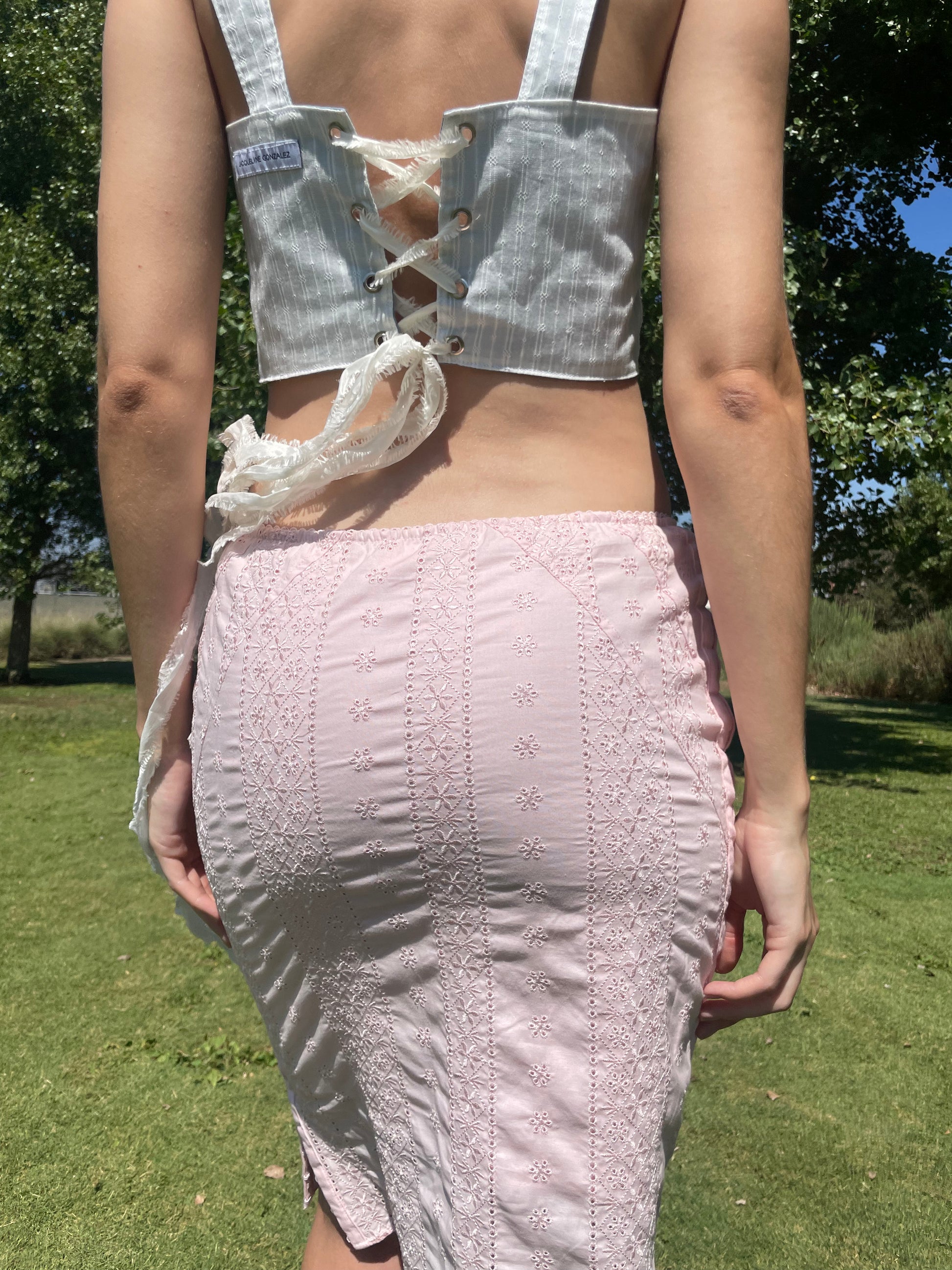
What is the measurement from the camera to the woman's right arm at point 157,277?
1.27 m

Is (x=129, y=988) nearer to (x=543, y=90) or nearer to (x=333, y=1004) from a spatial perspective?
(x=333, y=1004)

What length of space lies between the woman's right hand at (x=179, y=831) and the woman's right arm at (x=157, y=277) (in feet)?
0.78

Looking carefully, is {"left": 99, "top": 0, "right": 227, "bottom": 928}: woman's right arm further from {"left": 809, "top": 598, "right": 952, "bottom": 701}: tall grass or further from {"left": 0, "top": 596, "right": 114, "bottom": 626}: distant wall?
{"left": 0, "top": 596, "right": 114, "bottom": 626}: distant wall

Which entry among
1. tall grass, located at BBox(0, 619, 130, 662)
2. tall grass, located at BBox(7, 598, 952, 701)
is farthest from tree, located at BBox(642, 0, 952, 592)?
tall grass, located at BBox(0, 619, 130, 662)

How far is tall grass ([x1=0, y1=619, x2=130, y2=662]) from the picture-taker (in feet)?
82.8

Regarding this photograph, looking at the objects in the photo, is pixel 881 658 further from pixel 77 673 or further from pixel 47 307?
pixel 47 307

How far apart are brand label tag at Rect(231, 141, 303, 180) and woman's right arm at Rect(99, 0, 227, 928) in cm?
6

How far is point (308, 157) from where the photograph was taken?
1.23m

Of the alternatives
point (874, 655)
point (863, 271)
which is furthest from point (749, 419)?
point (874, 655)

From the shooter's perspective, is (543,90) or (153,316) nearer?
(543,90)

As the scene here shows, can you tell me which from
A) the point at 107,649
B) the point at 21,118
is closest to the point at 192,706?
the point at 21,118

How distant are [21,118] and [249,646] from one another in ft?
74.3

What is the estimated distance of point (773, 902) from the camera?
1188mm

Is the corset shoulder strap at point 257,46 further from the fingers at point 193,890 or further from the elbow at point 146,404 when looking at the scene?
the fingers at point 193,890
